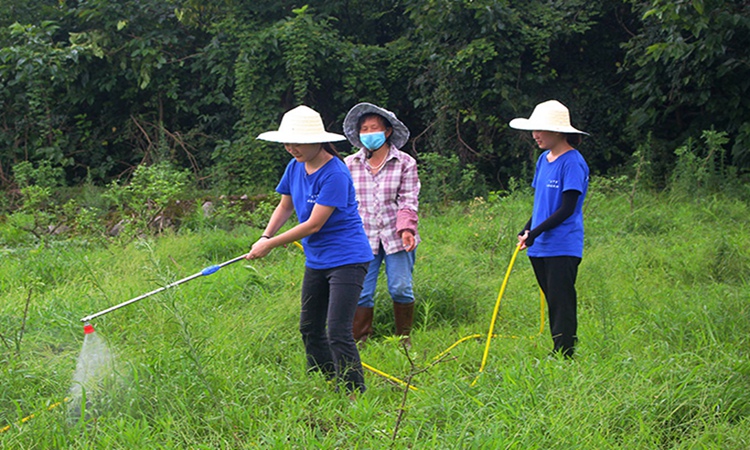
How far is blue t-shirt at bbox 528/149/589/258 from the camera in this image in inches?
156

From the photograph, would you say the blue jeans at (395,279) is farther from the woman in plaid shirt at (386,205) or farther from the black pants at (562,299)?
the black pants at (562,299)

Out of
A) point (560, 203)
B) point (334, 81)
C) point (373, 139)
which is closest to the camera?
point (560, 203)

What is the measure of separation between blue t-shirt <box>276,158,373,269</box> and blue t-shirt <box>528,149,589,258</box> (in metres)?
0.98

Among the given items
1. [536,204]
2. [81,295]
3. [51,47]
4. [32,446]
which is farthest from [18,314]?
[51,47]

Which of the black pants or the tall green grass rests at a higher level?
the black pants

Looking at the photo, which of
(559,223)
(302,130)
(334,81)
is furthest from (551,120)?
(334,81)

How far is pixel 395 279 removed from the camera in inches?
185

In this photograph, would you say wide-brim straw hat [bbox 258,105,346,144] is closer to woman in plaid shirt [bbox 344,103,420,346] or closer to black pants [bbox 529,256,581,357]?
woman in plaid shirt [bbox 344,103,420,346]

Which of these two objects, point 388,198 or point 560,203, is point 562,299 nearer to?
point 560,203

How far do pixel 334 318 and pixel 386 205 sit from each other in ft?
4.08

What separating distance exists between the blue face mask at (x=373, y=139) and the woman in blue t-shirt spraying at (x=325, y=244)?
779 mm

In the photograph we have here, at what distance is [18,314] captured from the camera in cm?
468

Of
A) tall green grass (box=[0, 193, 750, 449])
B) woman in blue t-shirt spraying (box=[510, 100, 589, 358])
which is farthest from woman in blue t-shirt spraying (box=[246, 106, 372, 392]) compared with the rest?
woman in blue t-shirt spraying (box=[510, 100, 589, 358])

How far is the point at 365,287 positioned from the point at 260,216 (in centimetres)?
356
